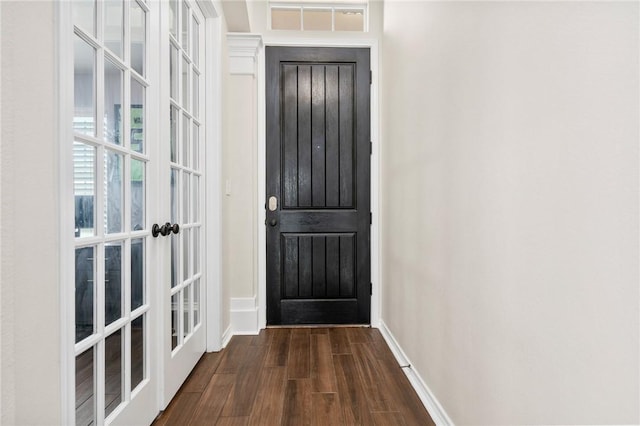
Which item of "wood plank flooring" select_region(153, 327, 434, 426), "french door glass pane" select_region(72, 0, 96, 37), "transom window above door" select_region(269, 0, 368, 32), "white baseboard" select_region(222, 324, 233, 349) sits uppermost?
"transom window above door" select_region(269, 0, 368, 32)

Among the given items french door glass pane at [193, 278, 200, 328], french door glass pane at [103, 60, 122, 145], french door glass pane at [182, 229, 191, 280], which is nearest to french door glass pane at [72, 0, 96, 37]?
french door glass pane at [103, 60, 122, 145]

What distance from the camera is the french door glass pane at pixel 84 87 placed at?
3.49ft

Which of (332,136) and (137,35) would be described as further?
(332,136)

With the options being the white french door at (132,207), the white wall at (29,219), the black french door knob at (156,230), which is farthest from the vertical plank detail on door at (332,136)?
the white wall at (29,219)

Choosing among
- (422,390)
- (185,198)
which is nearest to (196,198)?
(185,198)

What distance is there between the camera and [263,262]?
9.77 feet

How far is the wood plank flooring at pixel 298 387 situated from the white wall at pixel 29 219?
910 mm

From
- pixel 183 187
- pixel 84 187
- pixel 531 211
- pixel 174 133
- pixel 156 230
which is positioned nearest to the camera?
pixel 531 211

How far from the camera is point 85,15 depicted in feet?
3.65

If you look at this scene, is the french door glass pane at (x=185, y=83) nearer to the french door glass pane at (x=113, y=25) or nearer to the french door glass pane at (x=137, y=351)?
the french door glass pane at (x=113, y=25)

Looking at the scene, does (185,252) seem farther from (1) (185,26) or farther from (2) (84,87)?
(1) (185,26)

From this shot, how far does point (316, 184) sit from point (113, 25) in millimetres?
1894

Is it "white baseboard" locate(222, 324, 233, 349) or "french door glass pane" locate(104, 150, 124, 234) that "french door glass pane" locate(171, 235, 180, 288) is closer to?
"french door glass pane" locate(104, 150, 124, 234)

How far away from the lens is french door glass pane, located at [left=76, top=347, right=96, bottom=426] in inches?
42.4
